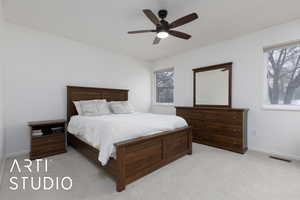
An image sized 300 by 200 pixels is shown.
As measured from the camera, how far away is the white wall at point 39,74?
283 centimetres

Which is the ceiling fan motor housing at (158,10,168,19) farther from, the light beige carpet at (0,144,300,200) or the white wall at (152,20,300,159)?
the light beige carpet at (0,144,300,200)

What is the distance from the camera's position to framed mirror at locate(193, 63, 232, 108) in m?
3.59

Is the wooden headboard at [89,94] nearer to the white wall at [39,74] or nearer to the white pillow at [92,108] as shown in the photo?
the white wall at [39,74]

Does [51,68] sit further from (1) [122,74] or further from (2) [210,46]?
(2) [210,46]

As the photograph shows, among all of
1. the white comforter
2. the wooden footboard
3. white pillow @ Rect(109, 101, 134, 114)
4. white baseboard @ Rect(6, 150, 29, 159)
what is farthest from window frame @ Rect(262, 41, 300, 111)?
white baseboard @ Rect(6, 150, 29, 159)

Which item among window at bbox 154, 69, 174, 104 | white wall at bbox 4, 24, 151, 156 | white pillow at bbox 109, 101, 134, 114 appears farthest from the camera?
window at bbox 154, 69, 174, 104

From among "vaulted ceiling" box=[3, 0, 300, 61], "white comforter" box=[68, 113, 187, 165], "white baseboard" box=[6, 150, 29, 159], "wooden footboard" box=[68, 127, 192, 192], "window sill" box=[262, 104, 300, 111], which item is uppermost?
"vaulted ceiling" box=[3, 0, 300, 61]

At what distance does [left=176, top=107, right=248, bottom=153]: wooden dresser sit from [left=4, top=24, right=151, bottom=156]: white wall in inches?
111

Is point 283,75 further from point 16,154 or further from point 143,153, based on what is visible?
point 16,154

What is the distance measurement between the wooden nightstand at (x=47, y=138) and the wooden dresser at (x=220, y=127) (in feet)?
10.00

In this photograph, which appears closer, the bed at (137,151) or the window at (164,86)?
the bed at (137,151)

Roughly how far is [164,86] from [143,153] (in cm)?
355

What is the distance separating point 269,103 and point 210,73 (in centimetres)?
147

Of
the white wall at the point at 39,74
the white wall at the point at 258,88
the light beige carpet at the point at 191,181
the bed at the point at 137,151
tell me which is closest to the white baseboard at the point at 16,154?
the white wall at the point at 39,74
